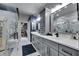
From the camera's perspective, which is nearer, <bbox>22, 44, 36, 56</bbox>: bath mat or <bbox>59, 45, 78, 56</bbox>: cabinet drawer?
<bbox>59, 45, 78, 56</bbox>: cabinet drawer

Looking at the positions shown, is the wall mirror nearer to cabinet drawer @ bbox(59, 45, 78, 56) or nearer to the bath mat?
cabinet drawer @ bbox(59, 45, 78, 56)

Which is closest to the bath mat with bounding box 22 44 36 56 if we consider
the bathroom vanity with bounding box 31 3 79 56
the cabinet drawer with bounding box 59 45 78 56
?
the bathroom vanity with bounding box 31 3 79 56

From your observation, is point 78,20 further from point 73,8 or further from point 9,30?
point 9,30

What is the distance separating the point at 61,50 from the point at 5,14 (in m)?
1.40

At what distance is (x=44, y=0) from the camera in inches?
57.4

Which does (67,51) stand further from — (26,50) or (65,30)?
(26,50)

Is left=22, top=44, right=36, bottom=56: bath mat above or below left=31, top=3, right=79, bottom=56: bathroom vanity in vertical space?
below

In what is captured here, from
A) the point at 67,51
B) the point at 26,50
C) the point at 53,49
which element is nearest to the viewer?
the point at 67,51

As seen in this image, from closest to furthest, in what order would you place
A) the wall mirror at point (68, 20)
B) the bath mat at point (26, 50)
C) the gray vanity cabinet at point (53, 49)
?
the gray vanity cabinet at point (53, 49), the wall mirror at point (68, 20), the bath mat at point (26, 50)

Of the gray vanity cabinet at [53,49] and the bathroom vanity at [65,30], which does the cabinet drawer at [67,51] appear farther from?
the gray vanity cabinet at [53,49]

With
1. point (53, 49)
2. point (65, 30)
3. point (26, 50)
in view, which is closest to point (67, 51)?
point (53, 49)

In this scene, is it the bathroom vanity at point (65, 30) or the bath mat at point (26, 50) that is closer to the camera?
the bathroom vanity at point (65, 30)

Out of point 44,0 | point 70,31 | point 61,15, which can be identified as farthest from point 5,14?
point 70,31

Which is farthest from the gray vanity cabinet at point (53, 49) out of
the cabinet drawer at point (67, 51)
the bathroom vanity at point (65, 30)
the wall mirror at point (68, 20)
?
the wall mirror at point (68, 20)
